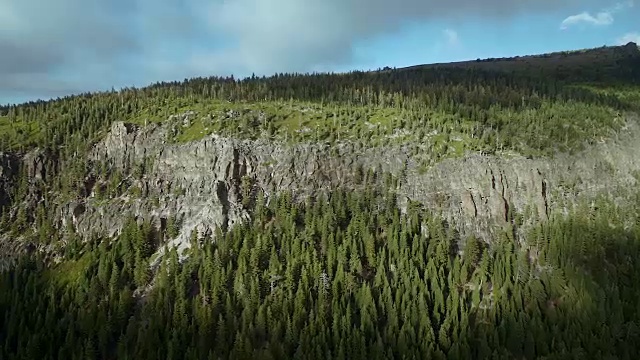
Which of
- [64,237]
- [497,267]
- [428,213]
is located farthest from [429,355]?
[64,237]

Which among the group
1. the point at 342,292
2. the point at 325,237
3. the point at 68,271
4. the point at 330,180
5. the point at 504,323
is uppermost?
the point at 330,180

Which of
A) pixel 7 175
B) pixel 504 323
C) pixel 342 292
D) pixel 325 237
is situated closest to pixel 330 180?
pixel 325 237

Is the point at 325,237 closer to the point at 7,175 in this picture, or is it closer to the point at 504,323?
the point at 504,323

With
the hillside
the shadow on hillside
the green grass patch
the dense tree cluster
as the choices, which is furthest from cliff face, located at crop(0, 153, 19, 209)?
the shadow on hillside

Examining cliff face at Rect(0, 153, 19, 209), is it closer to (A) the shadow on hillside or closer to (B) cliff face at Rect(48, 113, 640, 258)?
(B) cliff face at Rect(48, 113, 640, 258)

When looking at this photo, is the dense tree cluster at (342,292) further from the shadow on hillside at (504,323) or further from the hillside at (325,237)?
the hillside at (325,237)
